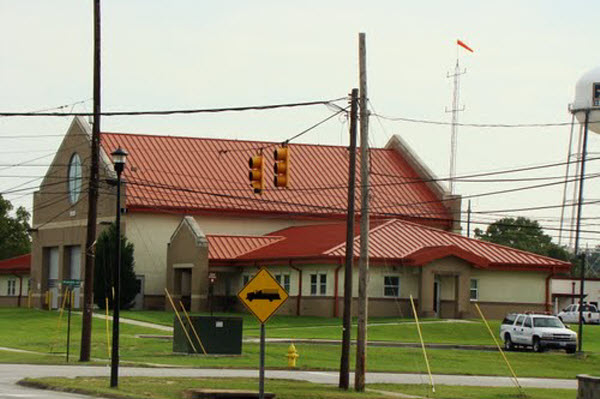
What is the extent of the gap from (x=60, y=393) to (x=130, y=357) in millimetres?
15217

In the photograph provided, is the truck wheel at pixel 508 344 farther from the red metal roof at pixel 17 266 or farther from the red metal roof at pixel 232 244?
the red metal roof at pixel 17 266

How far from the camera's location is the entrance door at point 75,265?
77.4 metres

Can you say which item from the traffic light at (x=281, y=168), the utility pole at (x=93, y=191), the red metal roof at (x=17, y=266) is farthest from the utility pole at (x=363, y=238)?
the red metal roof at (x=17, y=266)

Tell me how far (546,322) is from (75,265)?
36.4 m

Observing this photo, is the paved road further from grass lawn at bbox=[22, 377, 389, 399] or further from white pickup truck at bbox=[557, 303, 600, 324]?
white pickup truck at bbox=[557, 303, 600, 324]

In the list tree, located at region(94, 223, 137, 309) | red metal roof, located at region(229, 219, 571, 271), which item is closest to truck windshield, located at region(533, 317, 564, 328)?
red metal roof, located at region(229, 219, 571, 271)

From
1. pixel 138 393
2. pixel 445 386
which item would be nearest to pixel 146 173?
pixel 445 386

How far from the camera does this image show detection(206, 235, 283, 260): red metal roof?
71438 mm

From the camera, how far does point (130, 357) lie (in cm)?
4331

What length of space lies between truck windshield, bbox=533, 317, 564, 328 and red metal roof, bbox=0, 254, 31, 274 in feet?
152

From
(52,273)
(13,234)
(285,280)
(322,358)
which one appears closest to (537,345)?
(322,358)

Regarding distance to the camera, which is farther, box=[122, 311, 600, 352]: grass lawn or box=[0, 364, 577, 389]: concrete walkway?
box=[122, 311, 600, 352]: grass lawn

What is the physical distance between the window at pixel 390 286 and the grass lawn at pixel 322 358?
49.7 feet

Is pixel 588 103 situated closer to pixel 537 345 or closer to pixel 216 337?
pixel 537 345
